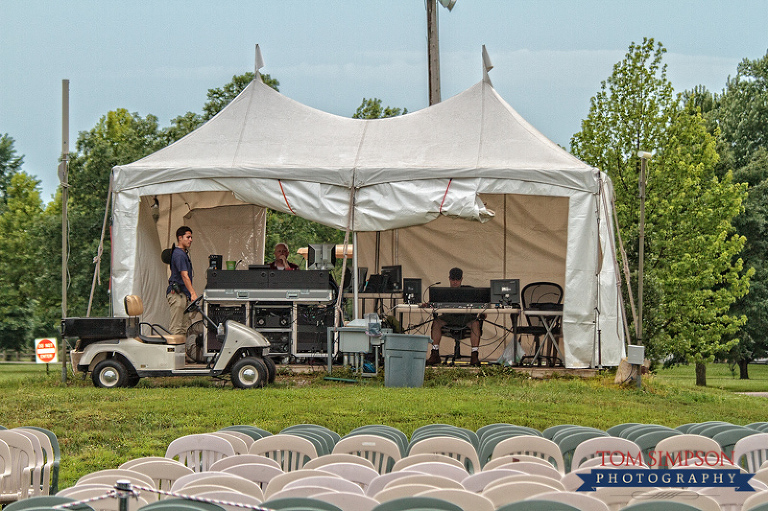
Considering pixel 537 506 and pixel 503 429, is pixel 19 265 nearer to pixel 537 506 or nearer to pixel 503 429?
pixel 503 429

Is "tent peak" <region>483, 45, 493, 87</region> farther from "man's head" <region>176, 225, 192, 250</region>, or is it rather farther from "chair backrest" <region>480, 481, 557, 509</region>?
"chair backrest" <region>480, 481, 557, 509</region>

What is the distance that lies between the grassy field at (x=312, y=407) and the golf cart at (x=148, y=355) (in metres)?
0.21

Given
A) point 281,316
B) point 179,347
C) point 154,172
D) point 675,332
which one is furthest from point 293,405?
point 675,332

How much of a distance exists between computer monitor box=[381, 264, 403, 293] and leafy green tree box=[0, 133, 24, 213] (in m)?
35.2

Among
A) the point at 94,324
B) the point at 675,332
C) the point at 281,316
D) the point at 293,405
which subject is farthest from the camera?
the point at 675,332

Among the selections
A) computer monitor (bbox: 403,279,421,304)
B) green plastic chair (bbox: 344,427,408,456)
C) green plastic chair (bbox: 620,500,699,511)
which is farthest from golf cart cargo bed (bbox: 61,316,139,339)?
green plastic chair (bbox: 620,500,699,511)

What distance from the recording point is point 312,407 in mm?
10023

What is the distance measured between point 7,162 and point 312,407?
135 ft

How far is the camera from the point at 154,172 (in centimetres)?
1407

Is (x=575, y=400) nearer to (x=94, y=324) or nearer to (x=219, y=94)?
(x=94, y=324)

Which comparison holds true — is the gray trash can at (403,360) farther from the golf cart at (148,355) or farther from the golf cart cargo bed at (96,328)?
the golf cart cargo bed at (96,328)

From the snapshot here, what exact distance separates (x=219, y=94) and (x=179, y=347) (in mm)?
13645

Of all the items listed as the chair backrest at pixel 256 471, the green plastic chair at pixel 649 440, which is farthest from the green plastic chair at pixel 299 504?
the green plastic chair at pixel 649 440

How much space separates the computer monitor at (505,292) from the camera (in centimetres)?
1438
